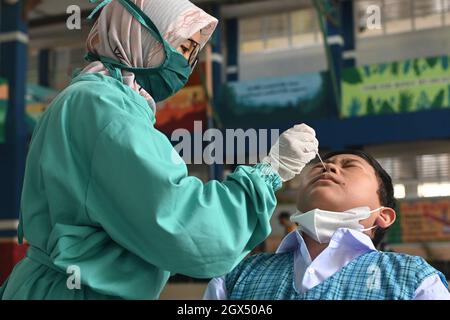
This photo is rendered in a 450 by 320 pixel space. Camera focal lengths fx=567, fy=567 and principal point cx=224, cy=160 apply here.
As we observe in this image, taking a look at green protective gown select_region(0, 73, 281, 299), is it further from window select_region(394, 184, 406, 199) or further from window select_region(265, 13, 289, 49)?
window select_region(265, 13, 289, 49)

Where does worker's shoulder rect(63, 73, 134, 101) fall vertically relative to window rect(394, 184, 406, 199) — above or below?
above

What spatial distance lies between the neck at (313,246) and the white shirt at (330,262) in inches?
0.8

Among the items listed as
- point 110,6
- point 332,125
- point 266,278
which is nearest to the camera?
point 110,6

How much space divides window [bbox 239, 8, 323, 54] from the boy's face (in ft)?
32.4

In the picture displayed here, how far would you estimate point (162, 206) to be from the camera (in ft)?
3.35

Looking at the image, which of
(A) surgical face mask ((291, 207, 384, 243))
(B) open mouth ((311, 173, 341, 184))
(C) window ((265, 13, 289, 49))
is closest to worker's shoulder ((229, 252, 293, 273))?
(A) surgical face mask ((291, 207, 384, 243))

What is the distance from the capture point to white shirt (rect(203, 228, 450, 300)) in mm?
1642

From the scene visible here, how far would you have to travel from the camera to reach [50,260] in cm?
112

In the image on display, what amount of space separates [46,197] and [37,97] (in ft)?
33.3

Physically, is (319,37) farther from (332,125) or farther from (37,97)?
(37,97)

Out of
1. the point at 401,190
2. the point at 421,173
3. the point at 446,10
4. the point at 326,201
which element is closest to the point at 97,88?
the point at 326,201

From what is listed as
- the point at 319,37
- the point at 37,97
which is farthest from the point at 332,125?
the point at 37,97

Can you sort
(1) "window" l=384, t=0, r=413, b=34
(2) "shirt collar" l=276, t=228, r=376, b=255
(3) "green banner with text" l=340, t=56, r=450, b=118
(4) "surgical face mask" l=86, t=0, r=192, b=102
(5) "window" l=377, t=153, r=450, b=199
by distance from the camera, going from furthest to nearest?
1. (1) "window" l=384, t=0, r=413, b=34
2. (5) "window" l=377, t=153, r=450, b=199
3. (3) "green banner with text" l=340, t=56, r=450, b=118
4. (2) "shirt collar" l=276, t=228, r=376, b=255
5. (4) "surgical face mask" l=86, t=0, r=192, b=102

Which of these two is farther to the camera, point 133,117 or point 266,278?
point 266,278
